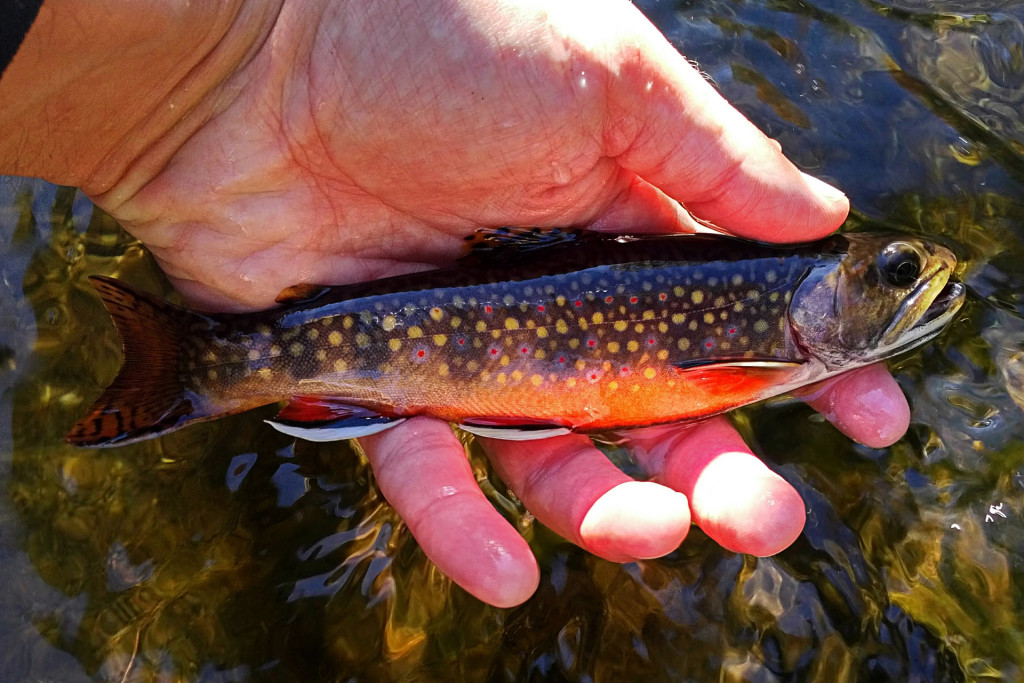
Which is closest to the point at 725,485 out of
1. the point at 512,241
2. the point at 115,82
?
the point at 512,241

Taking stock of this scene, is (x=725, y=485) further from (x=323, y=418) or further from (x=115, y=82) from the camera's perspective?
(x=115, y=82)

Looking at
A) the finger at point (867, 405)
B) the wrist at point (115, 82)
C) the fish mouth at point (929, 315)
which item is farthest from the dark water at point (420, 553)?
the wrist at point (115, 82)

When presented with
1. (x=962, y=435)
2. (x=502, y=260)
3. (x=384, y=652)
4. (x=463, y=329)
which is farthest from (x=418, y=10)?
(x=962, y=435)

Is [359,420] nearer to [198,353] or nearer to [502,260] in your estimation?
[198,353]

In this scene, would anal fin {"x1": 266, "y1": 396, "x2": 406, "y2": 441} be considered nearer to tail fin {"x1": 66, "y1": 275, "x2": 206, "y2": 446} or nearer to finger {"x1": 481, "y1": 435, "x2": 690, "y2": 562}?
tail fin {"x1": 66, "y1": 275, "x2": 206, "y2": 446}

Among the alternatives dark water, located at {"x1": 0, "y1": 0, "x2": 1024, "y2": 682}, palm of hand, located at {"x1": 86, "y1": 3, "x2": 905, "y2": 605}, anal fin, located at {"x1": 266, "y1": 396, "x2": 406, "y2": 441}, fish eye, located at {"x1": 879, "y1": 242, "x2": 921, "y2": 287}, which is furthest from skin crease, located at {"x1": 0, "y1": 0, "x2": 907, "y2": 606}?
dark water, located at {"x1": 0, "y1": 0, "x2": 1024, "y2": 682}
